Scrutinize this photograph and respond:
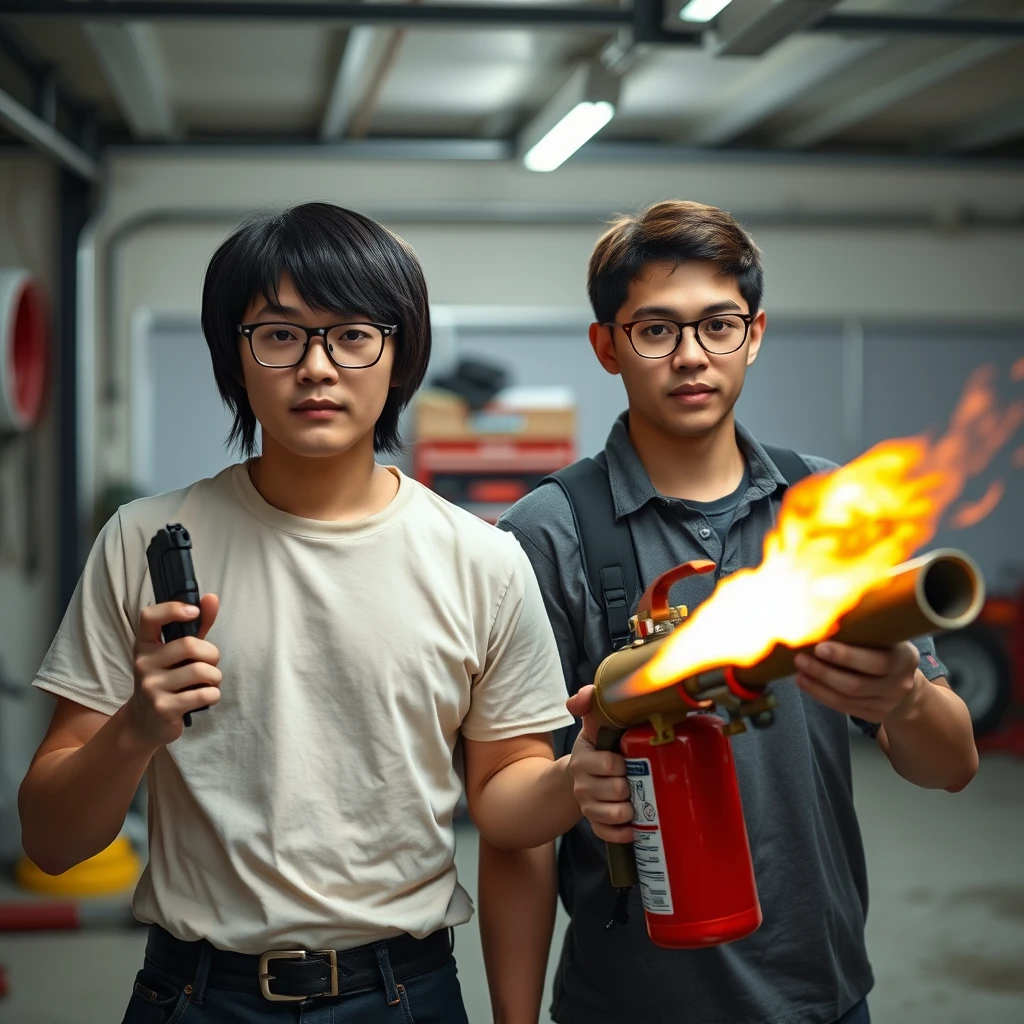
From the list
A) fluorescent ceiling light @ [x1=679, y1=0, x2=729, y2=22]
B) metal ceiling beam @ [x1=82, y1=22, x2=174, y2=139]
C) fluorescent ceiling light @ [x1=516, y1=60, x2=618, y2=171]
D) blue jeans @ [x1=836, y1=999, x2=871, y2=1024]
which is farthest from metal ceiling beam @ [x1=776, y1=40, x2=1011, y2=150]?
blue jeans @ [x1=836, y1=999, x2=871, y2=1024]

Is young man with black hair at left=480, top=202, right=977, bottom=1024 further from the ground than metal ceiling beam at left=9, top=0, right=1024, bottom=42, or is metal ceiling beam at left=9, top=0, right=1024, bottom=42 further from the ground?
metal ceiling beam at left=9, top=0, right=1024, bottom=42

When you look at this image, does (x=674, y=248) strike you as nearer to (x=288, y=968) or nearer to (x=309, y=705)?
(x=309, y=705)

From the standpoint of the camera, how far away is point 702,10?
11.4 feet

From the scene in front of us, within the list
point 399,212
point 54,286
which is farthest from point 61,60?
point 399,212

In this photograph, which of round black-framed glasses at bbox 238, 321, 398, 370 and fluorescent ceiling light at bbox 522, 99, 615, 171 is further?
fluorescent ceiling light at bbox 522, 99, 615, 171

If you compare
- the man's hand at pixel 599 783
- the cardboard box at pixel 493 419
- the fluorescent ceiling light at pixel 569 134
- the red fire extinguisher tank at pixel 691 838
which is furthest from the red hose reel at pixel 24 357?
the red fire extinguisher tank at pixel 691 838

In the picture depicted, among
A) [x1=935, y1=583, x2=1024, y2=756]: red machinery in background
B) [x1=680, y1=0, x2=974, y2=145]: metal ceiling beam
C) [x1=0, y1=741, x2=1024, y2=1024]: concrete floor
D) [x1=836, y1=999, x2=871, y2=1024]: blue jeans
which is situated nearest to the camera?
[x1=836, y1=999, x2=871, y2=1024]: blue jeans

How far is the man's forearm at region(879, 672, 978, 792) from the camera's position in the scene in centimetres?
141

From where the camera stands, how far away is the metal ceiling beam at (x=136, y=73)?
4.58 m

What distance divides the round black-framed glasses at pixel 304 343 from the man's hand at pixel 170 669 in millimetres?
326

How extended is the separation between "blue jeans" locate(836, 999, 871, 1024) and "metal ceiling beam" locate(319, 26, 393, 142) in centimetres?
387

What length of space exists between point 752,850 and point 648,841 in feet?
1.26

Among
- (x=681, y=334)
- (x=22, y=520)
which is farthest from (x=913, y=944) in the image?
(x=22, y=520)

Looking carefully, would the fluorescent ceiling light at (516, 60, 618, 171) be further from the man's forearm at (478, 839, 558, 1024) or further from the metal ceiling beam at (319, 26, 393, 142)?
the man's forearm at (478, 839, 558, 1024)
